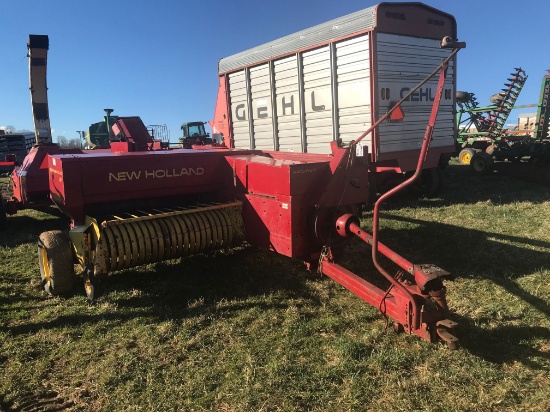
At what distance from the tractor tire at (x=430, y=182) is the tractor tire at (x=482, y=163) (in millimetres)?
3482

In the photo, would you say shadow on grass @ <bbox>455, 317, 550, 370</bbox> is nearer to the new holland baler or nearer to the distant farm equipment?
the new holland baler

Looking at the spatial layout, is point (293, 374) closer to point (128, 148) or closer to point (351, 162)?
point (351, 162)

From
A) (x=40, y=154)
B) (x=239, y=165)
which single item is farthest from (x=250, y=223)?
(x=40, y=154)

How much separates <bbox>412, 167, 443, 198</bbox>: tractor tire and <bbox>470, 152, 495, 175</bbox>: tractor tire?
348 centimetres

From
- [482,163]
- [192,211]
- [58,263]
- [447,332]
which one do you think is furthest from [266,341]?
A: [482,163]

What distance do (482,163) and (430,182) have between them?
156 inches

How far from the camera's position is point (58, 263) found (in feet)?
13.9

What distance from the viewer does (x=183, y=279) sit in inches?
184

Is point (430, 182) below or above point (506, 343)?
above

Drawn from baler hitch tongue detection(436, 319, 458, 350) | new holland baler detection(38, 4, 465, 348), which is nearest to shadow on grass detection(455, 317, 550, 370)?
baler hitch tongue detection(436, 319, 458, 350)

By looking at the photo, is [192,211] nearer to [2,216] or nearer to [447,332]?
[447,332]

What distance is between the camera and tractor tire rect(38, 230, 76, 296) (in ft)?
13.9

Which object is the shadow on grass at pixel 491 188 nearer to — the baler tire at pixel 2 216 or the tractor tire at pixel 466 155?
the tractor tire at pixel 466 155

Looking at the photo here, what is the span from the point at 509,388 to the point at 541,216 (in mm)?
5260
